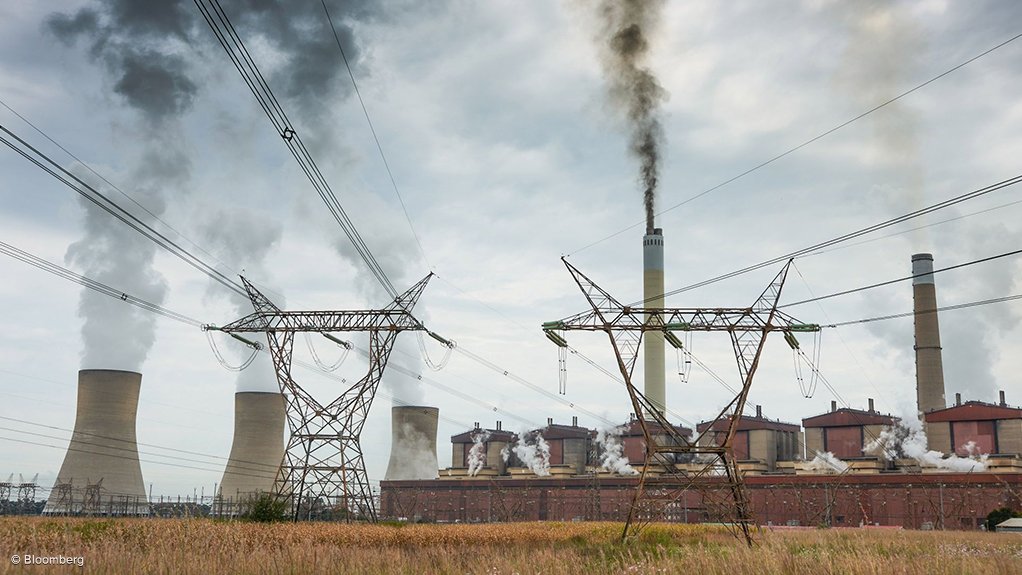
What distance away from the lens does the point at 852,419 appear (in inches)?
2970

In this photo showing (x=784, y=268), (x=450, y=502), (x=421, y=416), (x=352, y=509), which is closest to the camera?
(x=784, y=268)

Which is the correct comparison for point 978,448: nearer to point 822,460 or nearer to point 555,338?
point 822,460

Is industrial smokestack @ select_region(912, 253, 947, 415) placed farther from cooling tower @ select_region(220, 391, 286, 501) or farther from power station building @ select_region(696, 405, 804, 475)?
cooling tower @ select_region(220, 391, 286, 501)

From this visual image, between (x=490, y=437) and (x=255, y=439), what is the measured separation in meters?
48.5

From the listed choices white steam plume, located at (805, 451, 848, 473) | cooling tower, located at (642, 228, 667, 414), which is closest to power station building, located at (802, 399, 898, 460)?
white steam plume, located at (805, 451, 848, 473)

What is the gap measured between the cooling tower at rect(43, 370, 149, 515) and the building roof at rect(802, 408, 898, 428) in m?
59.7

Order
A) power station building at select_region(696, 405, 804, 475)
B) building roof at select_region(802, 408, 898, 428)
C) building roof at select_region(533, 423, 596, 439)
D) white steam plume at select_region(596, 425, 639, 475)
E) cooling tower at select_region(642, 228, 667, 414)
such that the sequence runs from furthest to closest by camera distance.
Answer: building roof at select_region(533, 423, 596, 439), white steam plume at select_region(596, 425, 639, 475), power station building at select_region(696, 405, 804, 475), building roof at select_region(802, 408, 898, 428), cooling tower at select_region(642, 228, 667, 414)

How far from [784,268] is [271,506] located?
20.1 meters

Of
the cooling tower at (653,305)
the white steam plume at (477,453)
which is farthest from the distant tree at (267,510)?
the white steam plume at (477,453)

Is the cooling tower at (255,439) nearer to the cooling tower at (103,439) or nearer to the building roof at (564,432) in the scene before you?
the cooling tower at (103,439)

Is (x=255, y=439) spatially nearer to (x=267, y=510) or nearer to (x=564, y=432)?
(x=267, y=510)

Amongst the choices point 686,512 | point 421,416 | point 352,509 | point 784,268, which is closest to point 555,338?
point 784,268

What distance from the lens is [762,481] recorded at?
65125mm

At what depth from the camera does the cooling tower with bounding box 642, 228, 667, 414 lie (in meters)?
61.0
